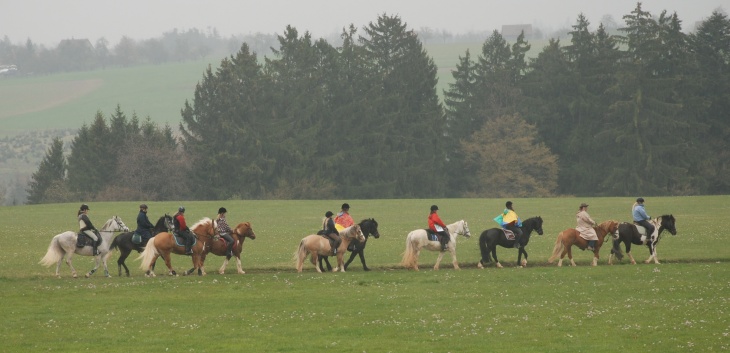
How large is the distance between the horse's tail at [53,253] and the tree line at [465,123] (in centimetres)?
6695

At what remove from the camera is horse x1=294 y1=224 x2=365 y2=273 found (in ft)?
110

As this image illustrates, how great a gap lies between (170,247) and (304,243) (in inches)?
161

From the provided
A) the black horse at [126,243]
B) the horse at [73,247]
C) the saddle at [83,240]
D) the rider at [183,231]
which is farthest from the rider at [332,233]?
the saddle at [83,240]

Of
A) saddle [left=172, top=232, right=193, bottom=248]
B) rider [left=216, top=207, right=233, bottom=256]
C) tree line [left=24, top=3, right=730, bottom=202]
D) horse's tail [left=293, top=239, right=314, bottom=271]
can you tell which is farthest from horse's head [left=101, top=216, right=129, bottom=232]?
tree line [left=24, top=3, right=730, bottom=202]

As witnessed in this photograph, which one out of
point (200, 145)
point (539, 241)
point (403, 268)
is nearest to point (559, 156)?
point (200, 145)

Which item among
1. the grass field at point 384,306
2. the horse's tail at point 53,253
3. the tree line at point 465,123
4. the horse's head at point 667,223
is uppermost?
the tree line at point 465,123

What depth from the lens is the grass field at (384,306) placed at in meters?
21.7

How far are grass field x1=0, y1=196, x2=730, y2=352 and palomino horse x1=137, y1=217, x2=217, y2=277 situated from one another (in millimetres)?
633

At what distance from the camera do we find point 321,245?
33.5 metres

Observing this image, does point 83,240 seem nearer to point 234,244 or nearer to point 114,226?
point 114,226

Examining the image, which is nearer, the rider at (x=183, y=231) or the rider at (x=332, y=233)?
the rider at (x=183, y=231)

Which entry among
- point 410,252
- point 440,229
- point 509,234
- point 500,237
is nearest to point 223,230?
point 410,252

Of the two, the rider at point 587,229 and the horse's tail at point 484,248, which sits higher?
the rider at point 587,229

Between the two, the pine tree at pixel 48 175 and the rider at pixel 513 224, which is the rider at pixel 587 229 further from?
the pine tree at pixel 48 175
